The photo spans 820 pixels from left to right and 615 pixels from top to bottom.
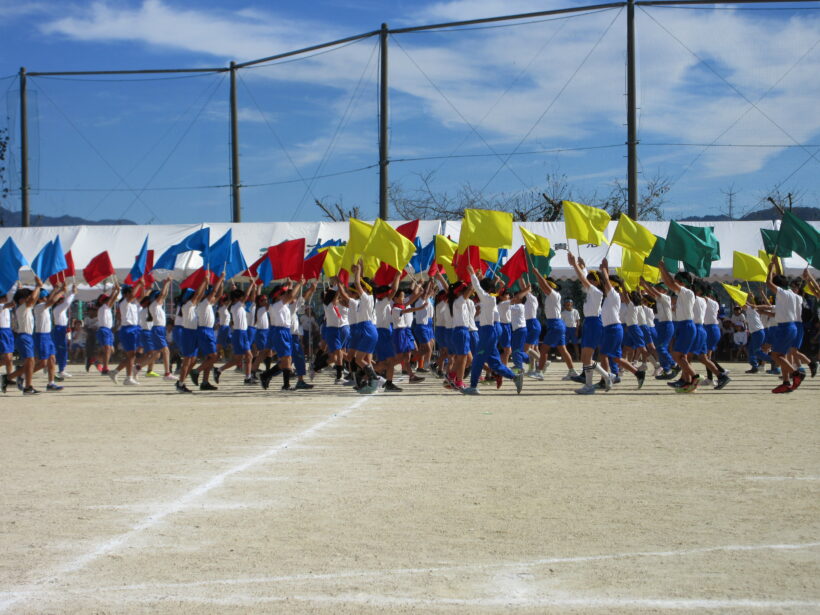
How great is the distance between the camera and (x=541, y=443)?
32.5 ft

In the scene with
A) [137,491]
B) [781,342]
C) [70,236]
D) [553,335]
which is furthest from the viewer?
[70,236]

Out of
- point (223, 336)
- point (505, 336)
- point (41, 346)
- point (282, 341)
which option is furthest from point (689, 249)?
point (41, 346)

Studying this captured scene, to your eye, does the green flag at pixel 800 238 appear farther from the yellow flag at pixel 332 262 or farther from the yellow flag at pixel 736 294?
the yellow flag at pixel 332 262

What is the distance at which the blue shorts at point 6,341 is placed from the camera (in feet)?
57.1

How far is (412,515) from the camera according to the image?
6.34 meters

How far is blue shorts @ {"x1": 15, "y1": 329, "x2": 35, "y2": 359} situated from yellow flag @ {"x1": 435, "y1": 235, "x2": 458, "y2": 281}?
8.37 m

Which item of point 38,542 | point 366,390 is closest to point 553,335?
point 366,390

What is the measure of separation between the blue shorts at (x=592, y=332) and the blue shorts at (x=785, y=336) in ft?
8.75

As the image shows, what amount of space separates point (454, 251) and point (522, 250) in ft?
5.50

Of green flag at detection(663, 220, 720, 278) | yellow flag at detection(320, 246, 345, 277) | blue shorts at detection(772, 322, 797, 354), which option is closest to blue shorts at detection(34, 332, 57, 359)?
Result: yellow flag at detection(320, 246, 345, 277)

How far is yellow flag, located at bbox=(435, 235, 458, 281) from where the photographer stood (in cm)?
2181

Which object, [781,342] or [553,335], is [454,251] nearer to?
[553,335]

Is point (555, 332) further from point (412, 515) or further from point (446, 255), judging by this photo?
point (412, 515)

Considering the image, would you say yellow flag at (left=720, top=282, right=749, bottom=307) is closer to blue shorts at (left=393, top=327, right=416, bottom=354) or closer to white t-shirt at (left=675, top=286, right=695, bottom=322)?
white t-shirt at (left=675, top=286, right=695, bottom=322)
